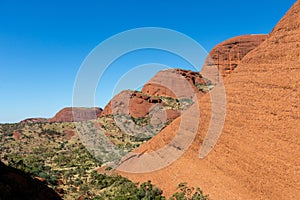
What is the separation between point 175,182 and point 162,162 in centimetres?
478

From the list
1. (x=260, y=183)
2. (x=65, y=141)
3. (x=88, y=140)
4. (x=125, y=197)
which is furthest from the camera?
(x=65, y=141)

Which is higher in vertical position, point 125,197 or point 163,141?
point 163,141

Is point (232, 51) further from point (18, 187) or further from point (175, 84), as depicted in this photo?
point (18, 187)

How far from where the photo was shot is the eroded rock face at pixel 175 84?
104m

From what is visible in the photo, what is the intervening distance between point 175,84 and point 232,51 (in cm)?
2610

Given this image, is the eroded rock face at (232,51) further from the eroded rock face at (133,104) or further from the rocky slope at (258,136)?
the rocky slope at (258,136)

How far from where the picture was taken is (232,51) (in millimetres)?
94438

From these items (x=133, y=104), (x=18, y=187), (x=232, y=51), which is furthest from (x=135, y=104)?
(x=18, y=187)

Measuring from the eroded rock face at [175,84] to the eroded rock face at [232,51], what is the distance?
11.3 metres

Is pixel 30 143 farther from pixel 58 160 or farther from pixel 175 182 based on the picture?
pixel 175 182

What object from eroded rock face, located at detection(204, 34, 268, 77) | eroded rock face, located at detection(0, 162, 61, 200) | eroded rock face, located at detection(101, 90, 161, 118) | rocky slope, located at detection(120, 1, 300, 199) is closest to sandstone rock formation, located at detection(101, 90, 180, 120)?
eroded rock face, located at detection(101, 90, 161, 118)

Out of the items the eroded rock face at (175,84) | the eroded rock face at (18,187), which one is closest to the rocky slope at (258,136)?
the eroded rock face at (18,187)

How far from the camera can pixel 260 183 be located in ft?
62.8

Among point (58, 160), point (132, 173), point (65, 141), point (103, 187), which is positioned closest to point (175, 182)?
point (132, 173)
